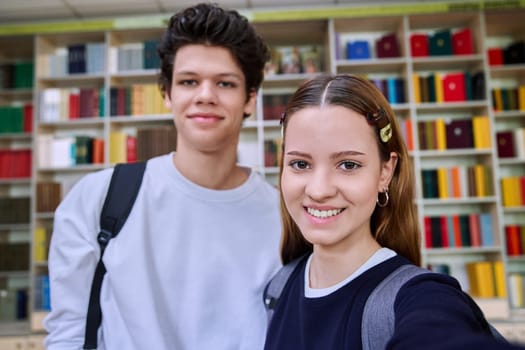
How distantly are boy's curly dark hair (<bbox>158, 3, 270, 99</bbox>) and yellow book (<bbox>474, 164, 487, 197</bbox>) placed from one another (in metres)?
3.18

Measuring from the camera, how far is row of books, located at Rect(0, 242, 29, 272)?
4148mm

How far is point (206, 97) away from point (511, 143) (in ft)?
12.4

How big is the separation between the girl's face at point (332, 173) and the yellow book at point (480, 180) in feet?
11.6

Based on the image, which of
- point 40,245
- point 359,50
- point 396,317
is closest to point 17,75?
point 40,245

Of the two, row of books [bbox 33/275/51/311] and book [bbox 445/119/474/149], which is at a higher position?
book [bbox 445/119/474/149]

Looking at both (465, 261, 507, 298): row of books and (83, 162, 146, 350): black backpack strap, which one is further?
(465, 261, 507, 298): row of books

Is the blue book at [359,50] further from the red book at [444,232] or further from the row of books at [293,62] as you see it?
the red book at [444,232]

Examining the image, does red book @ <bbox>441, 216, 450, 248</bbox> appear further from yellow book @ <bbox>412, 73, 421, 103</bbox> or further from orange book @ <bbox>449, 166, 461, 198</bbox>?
yellow book @ <bbox>412, 73, 421, 103</bbox>

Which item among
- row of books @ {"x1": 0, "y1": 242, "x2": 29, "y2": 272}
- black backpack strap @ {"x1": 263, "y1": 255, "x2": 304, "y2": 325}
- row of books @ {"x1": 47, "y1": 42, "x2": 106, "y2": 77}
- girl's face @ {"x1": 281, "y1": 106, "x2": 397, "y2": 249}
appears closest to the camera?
girl's face @ {"x1": 281, "y1": 106, "x2": 397, "y2": 249}

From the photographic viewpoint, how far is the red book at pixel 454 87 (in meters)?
4.06

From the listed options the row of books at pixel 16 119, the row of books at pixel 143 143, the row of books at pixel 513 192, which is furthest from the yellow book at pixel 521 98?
the row of books at pixel 16 119

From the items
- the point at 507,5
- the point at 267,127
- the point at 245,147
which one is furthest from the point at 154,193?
the point at 507,5

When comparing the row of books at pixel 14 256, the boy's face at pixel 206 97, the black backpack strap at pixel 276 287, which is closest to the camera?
the black backpack strap at pixel 276 287

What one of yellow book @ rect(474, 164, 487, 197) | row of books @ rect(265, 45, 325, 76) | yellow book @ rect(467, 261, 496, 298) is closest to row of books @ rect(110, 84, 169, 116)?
row of books @ rect(265, 45, 325, 76)
